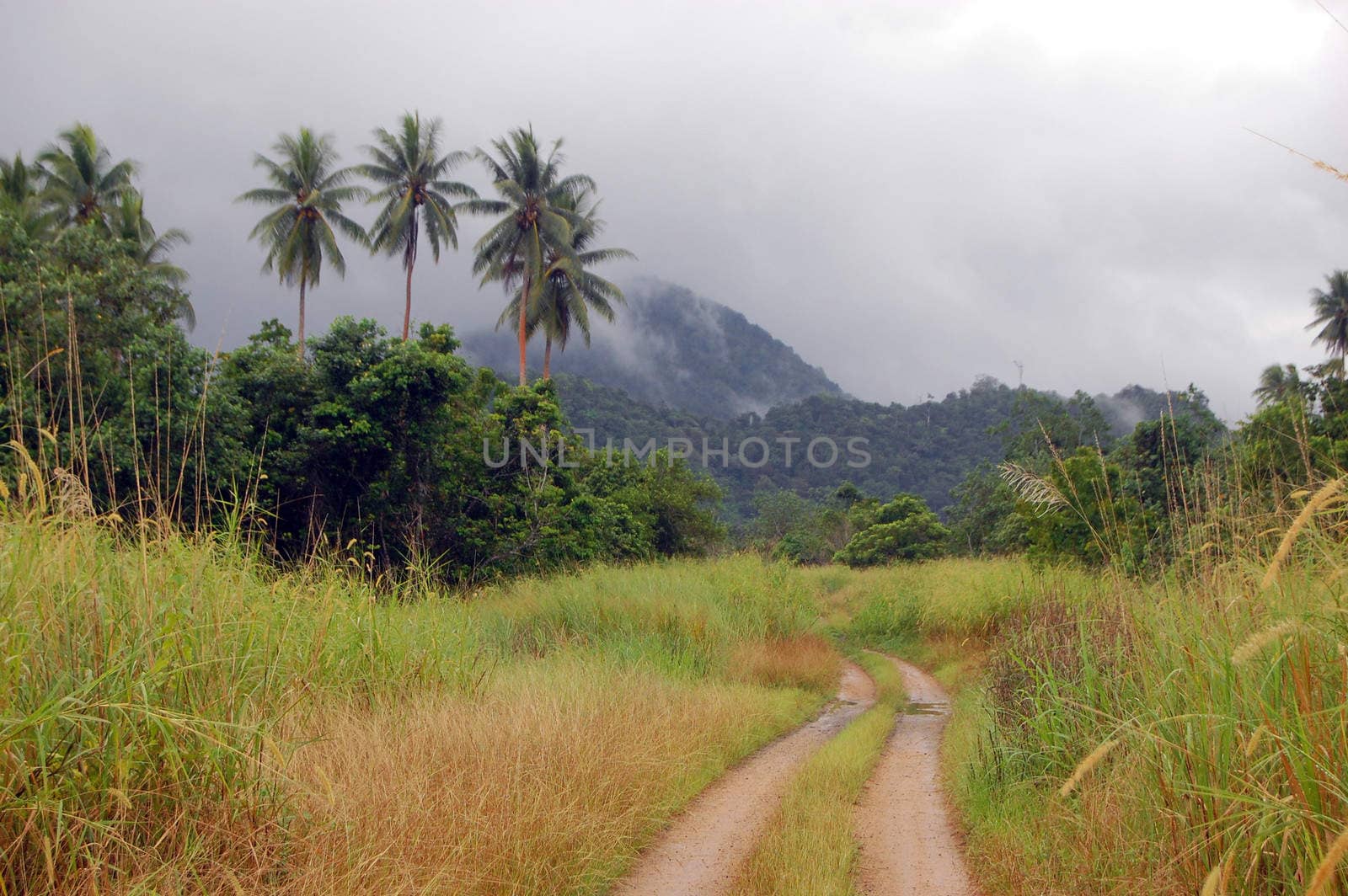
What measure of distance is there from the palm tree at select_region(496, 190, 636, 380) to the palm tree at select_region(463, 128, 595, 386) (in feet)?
1.25

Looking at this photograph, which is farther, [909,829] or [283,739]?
[909,829]

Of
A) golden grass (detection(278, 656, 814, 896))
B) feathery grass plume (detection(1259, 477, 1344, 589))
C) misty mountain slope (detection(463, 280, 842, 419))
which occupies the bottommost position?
golden grass (detection(278, 656, 814, 896))

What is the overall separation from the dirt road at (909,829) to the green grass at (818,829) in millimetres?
127

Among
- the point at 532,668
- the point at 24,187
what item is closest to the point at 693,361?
the point at 24,187

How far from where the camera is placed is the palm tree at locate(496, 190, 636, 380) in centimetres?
3178

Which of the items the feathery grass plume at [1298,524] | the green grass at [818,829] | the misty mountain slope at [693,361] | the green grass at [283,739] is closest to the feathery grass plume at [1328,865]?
the feathery grass plume at [1298,524]

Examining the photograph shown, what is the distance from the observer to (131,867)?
3.16 m

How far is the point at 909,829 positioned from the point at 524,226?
93.1 ft

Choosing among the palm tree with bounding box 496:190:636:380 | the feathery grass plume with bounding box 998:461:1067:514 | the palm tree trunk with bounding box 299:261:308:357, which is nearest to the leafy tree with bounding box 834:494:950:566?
the palm tree with bounding box 496:190:636:380

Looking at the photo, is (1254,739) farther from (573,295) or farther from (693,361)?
(693,361)

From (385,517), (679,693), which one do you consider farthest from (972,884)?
(385,517)

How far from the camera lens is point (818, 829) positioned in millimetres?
6070

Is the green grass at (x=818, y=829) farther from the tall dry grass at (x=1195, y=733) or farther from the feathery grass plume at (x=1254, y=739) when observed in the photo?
the feathery grass plume at (x=1254, y=739)

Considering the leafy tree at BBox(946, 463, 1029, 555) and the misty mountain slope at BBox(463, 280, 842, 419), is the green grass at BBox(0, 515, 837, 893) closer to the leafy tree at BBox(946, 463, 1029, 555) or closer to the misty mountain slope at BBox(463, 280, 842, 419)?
the leafy tree at BBox(946, 463, 1029, 555)
